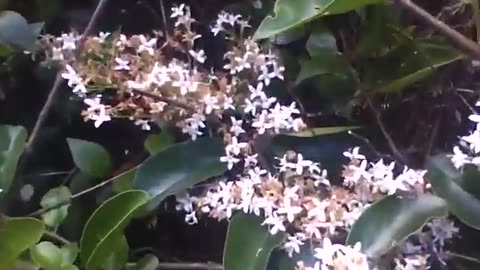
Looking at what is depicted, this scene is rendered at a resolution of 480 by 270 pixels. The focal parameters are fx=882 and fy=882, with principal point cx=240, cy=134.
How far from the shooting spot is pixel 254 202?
2.09ft

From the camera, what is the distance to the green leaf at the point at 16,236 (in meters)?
0.69

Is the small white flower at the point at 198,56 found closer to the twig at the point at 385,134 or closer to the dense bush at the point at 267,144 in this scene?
the dense bush at the point at 267,144

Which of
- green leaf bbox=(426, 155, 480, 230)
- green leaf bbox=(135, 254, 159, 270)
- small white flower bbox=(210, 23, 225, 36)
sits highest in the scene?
small white flower bbox=(210, 23, 225, 36)

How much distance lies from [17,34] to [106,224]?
0.64 feet

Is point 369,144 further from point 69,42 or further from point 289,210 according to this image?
point 69,42

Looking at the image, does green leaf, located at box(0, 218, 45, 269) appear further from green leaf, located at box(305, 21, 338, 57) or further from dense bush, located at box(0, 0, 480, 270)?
green leaf, located at box(305, 21, 338, 57)

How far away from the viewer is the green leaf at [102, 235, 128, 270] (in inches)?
27.4

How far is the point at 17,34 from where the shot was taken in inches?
29.9

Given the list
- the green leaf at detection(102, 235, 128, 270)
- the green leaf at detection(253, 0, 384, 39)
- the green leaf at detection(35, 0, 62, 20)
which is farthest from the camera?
the green leaf at detection(35, 0, 62, 20)

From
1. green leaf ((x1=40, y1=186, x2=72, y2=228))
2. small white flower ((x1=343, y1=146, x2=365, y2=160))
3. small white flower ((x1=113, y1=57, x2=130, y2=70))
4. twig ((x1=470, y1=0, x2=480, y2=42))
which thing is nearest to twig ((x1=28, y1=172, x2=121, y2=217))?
green leaf ((x1=40, y1=186, x2=72, y2=228))

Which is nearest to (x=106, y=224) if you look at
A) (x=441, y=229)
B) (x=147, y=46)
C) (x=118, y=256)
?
(x=118, y=256)

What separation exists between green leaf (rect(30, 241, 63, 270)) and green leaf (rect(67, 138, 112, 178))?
0.29 feet

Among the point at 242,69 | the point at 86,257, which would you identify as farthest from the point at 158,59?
the point at 86,257

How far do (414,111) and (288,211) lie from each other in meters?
0.18
